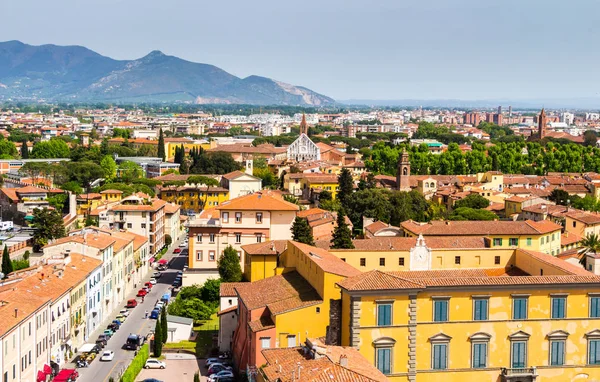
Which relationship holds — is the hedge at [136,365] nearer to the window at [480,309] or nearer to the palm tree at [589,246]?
the window at [480,309]

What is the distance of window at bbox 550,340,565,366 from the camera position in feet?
81.8

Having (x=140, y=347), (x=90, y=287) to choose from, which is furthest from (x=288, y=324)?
(x=90, y=287)

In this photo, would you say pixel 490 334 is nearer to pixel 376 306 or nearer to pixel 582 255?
pixel 376 306

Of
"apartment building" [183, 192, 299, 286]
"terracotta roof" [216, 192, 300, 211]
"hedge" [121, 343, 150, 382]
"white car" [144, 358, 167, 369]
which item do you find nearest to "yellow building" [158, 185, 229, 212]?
"terracotta roof" [216, 192, 300, 211]

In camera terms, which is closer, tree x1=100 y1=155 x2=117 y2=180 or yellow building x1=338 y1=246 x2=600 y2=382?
yellow building x1=338 y1=246 x2=600 y2=382

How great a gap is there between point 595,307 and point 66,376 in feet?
55.8

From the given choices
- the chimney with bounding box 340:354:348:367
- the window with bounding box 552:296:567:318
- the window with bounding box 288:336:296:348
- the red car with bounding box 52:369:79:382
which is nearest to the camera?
the chimney with bounding box 340:354:348:367

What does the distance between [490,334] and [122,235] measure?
88.9ft

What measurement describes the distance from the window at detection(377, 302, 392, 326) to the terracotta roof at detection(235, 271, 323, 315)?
2650 millimetres

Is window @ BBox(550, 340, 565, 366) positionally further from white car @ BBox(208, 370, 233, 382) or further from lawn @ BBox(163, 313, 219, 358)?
lawn @ BBox(163, 313, 219, 358)

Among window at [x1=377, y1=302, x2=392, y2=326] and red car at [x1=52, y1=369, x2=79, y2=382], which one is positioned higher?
window at [x1=377, y1=302, x2=392, y2=326]

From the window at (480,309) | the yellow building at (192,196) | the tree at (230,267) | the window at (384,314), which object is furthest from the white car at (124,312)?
the yellow building at (192,196)

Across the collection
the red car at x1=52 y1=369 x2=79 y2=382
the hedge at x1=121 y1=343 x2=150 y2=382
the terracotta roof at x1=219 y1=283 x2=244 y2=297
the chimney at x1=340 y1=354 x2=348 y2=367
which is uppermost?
the chimney at x1=340 y1=354 x2=348 y2=367

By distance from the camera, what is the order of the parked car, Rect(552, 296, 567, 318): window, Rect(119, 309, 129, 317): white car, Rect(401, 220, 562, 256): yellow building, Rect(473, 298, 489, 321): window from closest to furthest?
Rect(473, 298, 489, 321): window, Rect(552, 296, 567, 318): window, the parked car, Rect(119, 309, 129, 317): white car, Rect(401, 220, 562, 256): yellow building
